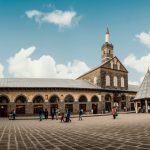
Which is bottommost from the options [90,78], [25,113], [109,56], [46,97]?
[25,113]

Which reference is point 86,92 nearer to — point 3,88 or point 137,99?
point 137,99

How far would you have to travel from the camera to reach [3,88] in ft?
128

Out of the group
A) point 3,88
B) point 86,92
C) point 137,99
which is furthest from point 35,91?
point 137,99

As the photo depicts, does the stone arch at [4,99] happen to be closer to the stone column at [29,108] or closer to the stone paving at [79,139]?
the stone column at [29,108]

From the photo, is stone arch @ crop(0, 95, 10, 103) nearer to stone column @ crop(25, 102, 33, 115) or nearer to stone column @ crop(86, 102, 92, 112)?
stone column @ crop(25, 102, 33, 115)

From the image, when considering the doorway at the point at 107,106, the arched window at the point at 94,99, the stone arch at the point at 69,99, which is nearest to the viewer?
the stone arch at the point at 69,99

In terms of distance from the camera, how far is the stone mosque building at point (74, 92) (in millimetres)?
39594

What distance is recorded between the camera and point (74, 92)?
42906 millimetres

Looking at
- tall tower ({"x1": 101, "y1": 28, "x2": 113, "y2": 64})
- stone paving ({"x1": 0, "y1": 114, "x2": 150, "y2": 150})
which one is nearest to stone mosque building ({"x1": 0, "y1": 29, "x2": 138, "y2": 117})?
tall tower ({"x1": 101, "y1": 28, "x2": 113, "y2": 64})

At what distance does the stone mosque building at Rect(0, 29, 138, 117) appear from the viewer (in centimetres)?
3959

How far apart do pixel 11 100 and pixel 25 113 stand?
10.7 feet

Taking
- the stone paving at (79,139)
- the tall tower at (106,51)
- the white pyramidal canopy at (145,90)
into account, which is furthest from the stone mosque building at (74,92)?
the stone paving at (79,139)

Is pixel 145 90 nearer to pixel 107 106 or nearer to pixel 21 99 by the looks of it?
pixel 107 106

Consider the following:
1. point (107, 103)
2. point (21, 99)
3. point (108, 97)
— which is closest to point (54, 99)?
point (21, 99)
